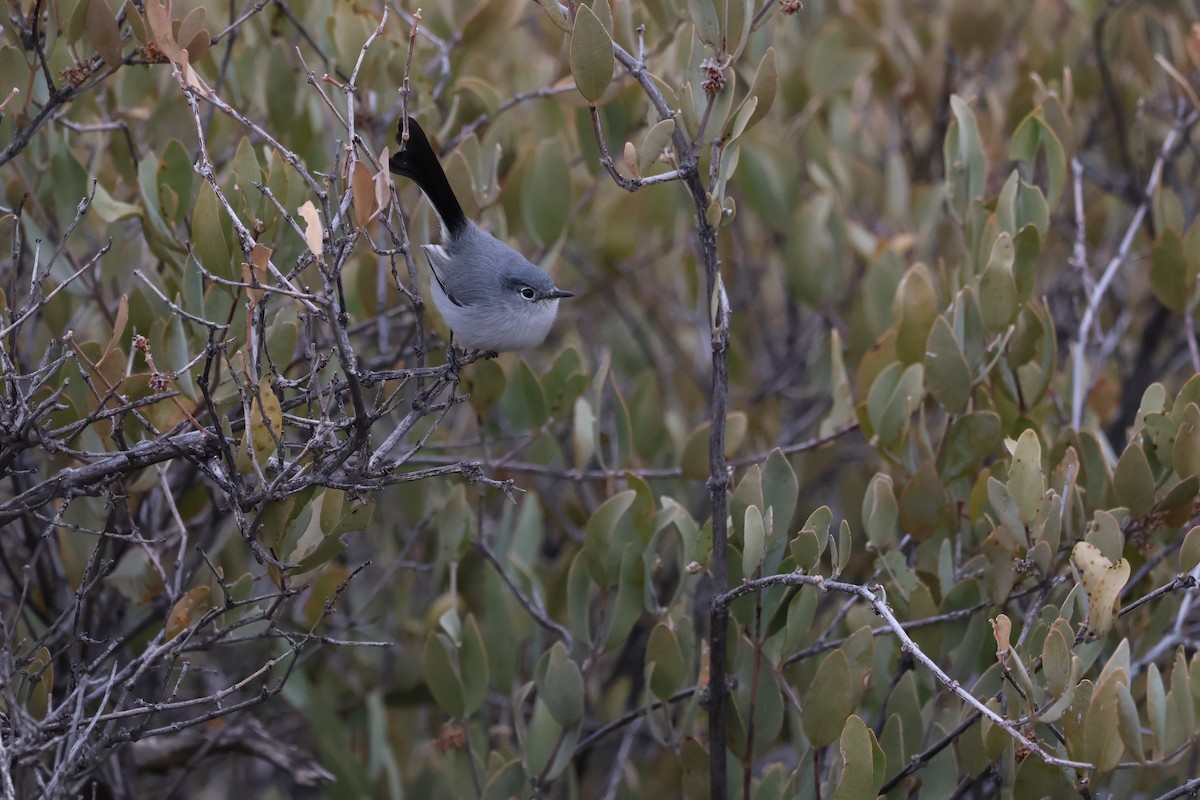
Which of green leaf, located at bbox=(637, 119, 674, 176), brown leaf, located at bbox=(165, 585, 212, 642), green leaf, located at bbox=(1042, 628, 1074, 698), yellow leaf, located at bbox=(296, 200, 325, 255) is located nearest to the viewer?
yellow leaf, located at bbox=(296, 200, 325, 255)

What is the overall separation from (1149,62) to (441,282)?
2940 mm

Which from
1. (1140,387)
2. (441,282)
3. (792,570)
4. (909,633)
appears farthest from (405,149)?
(1140,387)

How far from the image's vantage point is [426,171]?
2605mm

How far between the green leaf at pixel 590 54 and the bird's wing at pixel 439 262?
25.2 inches

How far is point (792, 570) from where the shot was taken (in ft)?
8.02

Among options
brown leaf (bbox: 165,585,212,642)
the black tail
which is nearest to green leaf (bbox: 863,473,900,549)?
the black tail

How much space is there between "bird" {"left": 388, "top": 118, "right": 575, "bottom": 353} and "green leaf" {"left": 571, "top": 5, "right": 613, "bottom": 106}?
1.92 feet

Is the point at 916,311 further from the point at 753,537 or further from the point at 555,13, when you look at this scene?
the point at 555,13

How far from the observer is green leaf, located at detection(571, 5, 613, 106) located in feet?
6.88

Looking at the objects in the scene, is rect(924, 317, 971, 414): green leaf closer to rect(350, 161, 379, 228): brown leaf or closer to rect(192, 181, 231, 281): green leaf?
rect(350, 161, 379, 228): brown leaf

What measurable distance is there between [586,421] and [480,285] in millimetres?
509

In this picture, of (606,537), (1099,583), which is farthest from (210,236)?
(1099,583)

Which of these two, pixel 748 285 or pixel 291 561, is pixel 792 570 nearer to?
pixel 291 561

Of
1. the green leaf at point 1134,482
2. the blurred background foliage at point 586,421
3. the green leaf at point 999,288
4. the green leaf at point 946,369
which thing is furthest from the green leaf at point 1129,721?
the green leaf at point 999,288
